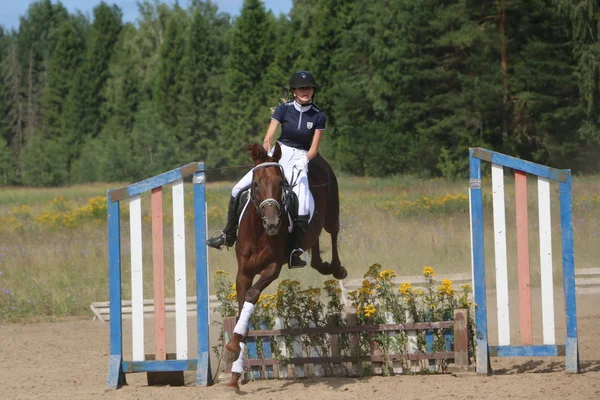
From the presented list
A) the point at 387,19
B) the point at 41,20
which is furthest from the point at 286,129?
the point at 41,20

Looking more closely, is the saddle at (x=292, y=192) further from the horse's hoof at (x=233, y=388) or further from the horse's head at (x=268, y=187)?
the horse's hoof at (x=233, y=388)

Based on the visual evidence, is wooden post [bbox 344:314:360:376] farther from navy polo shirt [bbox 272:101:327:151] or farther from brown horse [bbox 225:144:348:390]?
navy polo shirt [bbox 272:101:327:151]

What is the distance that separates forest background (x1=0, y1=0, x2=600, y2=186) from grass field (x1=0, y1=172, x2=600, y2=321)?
56.7 ft

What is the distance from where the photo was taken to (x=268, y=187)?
779cm

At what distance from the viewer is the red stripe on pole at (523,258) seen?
327 inches

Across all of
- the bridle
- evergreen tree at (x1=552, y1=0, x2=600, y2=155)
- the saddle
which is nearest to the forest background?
evergreen tree at (x1=552, y1=0, x2=600, y2=155)

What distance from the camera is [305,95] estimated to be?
8.74m

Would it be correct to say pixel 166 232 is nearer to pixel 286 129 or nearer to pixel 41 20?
pixel 286 129

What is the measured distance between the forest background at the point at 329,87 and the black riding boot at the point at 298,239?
3100 cm

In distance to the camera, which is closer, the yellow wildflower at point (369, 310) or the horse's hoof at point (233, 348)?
the horse's hoof at point (233, 348)

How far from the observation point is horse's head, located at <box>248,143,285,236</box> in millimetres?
7641

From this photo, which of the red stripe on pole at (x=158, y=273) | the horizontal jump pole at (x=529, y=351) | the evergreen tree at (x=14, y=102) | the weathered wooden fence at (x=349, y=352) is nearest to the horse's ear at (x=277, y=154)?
the red stripe on pole at (x=158, y=273)

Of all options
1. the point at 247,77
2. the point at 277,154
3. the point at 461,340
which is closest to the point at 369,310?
the point at 461,340

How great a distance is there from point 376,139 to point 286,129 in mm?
44447
